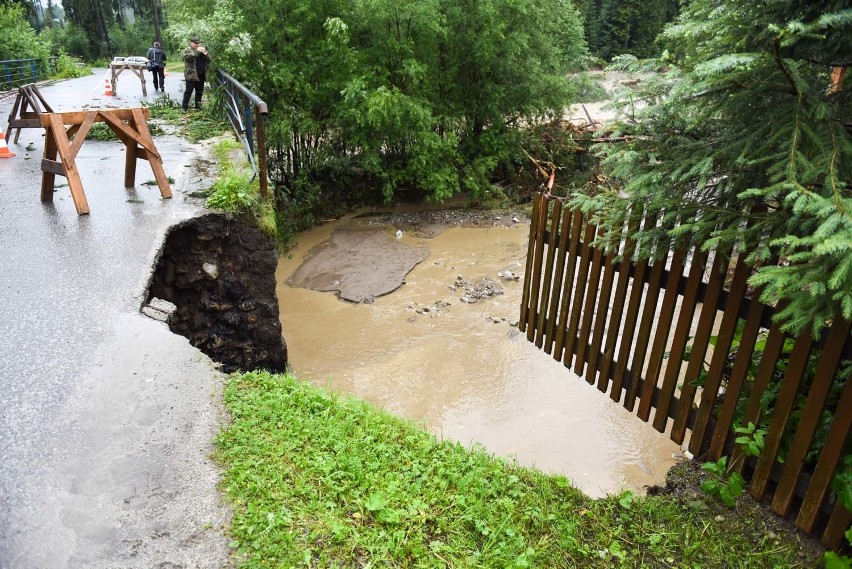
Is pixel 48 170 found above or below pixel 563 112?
below

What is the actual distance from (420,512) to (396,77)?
10797 mm

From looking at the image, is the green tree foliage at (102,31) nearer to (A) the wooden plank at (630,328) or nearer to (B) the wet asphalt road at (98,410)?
(B) the wet asphalt road at (98,410)

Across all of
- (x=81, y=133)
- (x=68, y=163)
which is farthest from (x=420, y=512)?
(x=81, y=133)

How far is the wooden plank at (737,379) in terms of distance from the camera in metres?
Answer: 2.93

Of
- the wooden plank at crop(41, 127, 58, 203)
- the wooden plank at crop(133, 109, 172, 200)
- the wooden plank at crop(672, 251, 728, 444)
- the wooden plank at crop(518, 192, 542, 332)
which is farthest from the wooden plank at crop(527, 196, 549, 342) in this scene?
the wooden plank at crop(41, 127, 58, 203)

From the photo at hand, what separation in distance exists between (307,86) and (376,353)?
6255 millimetres

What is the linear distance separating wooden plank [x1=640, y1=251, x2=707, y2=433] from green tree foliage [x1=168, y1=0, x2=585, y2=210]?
8730mm

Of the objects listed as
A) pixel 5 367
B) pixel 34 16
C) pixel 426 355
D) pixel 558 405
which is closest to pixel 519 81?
pixel 426 355

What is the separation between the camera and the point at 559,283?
15.2 feet

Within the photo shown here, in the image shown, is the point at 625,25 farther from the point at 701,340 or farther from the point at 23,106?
the point at 701,340

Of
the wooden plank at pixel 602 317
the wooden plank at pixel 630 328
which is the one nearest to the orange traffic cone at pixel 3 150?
the wooden plank at pixel 602 317

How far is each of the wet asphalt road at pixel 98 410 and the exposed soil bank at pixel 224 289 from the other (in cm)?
35

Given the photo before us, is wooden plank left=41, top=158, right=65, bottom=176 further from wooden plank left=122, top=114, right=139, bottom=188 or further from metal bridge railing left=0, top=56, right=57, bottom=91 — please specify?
metal bridge railing left=0, top=56, right=57, bottom=91

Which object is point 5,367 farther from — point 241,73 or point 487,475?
point 241,73
